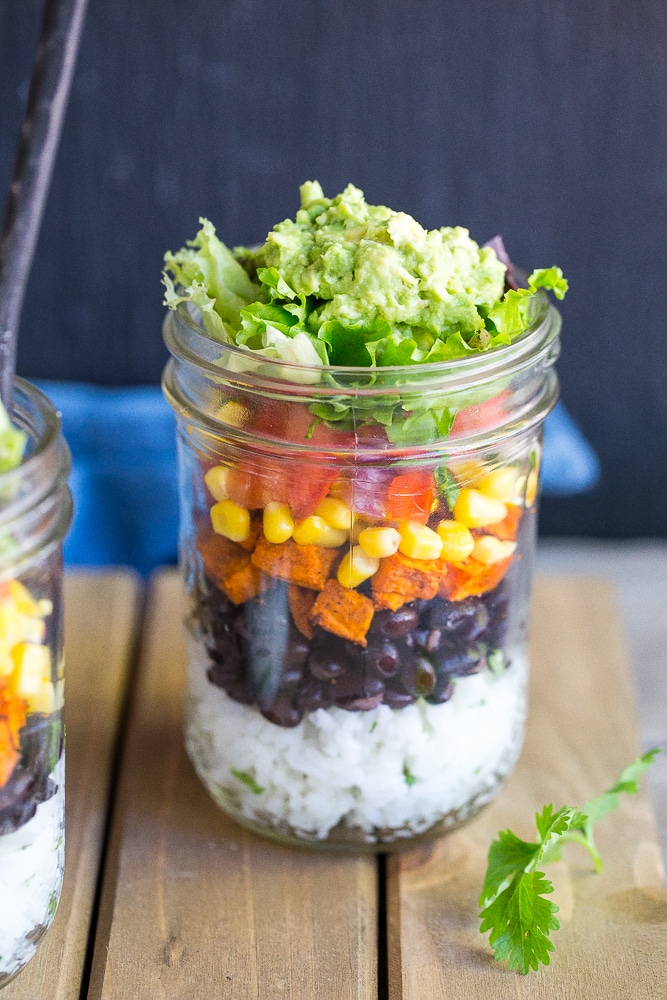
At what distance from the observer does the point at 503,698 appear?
2.72 ft

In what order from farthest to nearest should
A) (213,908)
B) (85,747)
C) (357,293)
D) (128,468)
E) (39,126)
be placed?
(128,468)
(85,747)
(213,908)
(357,293)
(39,126)

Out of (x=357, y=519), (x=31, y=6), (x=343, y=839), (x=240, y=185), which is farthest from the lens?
(x=240, y=185)

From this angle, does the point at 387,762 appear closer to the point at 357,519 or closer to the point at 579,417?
the point at 357,519

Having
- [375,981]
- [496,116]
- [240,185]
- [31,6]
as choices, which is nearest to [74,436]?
[240,185]

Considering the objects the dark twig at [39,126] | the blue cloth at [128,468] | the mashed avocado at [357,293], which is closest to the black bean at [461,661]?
the mashed avocado at [357,293]

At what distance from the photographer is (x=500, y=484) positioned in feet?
2.47

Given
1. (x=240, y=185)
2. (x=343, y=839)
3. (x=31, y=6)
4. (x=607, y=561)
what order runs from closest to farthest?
(x=343, y=839) < (x=31, y=6) < (x=240, y=185) < (x=607, y=561)

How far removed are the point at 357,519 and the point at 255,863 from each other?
0.98ft

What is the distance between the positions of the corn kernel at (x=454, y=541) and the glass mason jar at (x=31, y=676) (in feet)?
0.79

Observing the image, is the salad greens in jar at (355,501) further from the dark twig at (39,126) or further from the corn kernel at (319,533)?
the dark twig at (39,126)

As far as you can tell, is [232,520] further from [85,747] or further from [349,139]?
[349,139]

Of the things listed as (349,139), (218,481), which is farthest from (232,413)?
(349,139)

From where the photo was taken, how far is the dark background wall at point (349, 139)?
1253mm

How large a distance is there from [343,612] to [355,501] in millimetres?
75
